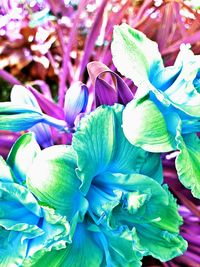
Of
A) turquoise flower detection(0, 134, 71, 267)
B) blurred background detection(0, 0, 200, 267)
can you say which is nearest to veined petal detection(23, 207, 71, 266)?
turquoise flower detection(0, 134, 71, 267)

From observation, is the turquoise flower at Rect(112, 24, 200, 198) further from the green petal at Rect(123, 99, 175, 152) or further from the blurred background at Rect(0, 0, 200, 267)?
the blurred background at Rect(0, 0, 200, 267)

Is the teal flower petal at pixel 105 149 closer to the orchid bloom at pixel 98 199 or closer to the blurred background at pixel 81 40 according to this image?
the orchid bloom at pixel 98 199

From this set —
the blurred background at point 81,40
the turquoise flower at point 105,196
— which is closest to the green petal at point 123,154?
the turquoise flower at point 105,196

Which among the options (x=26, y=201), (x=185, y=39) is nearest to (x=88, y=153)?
(x=26, y=201)

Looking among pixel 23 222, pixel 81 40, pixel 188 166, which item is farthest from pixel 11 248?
pixel 81 40

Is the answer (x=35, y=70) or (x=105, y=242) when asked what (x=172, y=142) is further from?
(x=35, y=70)

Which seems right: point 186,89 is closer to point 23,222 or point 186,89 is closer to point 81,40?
point 23,222
